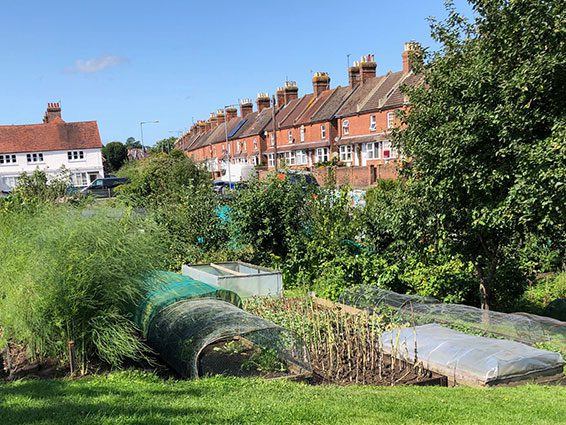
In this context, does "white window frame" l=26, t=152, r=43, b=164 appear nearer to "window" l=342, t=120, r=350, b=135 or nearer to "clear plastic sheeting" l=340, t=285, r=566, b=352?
"window" l=342, t=120, r=350, b=135

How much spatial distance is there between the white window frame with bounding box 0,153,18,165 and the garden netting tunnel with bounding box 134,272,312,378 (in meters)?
58.8

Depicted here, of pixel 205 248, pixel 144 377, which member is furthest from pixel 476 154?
pixel 205 248

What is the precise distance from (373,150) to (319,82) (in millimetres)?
15669

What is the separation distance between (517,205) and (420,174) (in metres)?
2.30

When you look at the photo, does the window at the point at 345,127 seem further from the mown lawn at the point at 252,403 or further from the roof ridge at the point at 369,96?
the mown lawn at the point at 252,403

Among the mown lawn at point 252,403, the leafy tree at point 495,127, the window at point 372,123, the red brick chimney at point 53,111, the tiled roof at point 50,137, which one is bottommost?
the mown lawn at point 252,403

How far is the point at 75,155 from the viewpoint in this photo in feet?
207

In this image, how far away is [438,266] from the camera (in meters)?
13.1

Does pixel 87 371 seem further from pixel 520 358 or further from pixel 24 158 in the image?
pixel 24 158

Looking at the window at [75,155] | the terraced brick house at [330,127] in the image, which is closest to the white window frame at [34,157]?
the window at [75,155]

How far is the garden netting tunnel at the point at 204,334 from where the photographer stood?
778 centimetres

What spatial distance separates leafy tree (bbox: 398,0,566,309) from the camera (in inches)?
336

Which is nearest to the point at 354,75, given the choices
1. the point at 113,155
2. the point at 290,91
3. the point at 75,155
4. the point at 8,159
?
the point at 290,91

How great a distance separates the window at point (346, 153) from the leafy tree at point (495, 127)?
4020 cm
